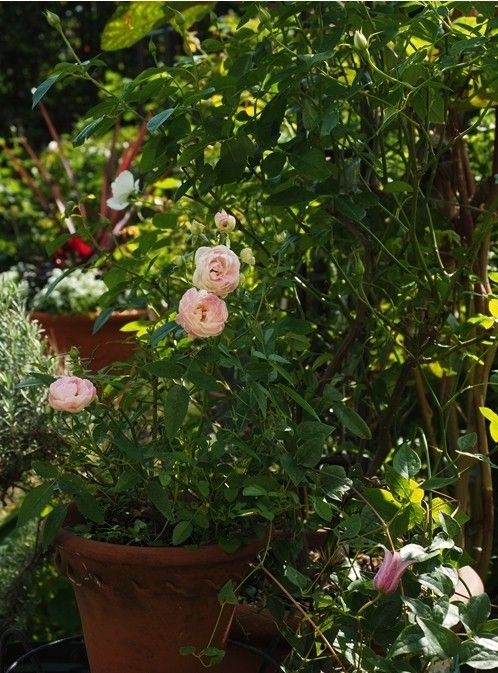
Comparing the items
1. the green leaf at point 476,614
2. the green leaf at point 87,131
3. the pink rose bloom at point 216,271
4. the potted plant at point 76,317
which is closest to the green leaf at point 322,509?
the green leaf at point 476,614

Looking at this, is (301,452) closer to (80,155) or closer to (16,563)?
(16,563)

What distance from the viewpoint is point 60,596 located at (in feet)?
8.00

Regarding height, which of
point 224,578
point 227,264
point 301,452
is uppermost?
point 227,264

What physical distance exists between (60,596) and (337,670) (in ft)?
3.39

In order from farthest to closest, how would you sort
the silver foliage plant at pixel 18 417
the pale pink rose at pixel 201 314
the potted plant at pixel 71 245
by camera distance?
the potted plant at pixel 71 245 → the silver foliage plant at pixel 18 417 → the pale pink rose at pixel 201 314

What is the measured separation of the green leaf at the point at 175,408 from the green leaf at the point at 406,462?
0.95 feet

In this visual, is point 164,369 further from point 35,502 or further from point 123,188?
point 123,188

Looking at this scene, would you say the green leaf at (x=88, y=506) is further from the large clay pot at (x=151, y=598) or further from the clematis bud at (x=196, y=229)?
the clematis bud at (x=196, y=229)

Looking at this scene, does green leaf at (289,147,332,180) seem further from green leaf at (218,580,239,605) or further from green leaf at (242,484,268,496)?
green leaf at (218,580,239,605)

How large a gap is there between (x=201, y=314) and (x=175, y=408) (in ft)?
0.49

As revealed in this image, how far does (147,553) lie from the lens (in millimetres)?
1461

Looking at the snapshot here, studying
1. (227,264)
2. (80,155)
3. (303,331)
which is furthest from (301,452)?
(80,155)

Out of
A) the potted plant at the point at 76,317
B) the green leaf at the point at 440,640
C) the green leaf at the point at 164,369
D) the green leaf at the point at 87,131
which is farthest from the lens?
the potted plant at the point at 76,317

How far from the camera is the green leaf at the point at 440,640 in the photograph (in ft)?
3.98
